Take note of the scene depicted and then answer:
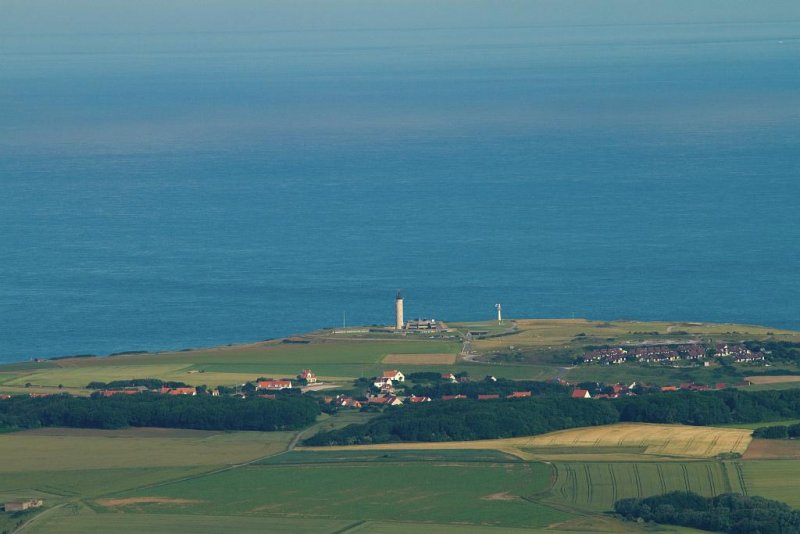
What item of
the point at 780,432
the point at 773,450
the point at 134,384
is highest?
the point at 134,384

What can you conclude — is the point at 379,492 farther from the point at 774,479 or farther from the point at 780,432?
the point at 780,432

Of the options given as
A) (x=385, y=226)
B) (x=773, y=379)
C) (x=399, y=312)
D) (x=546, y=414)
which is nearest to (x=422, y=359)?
(x=399, y=312)

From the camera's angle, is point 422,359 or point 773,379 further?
point 422,359

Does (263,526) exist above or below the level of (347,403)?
below

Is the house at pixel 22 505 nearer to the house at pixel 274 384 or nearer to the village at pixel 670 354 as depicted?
the house at pixel 274 384

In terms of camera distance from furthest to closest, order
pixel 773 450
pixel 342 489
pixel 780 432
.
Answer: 1. pixel 780 432
2. pixel 773 450
3. pixel 342 489

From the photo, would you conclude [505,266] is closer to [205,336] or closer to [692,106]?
[205,336]
